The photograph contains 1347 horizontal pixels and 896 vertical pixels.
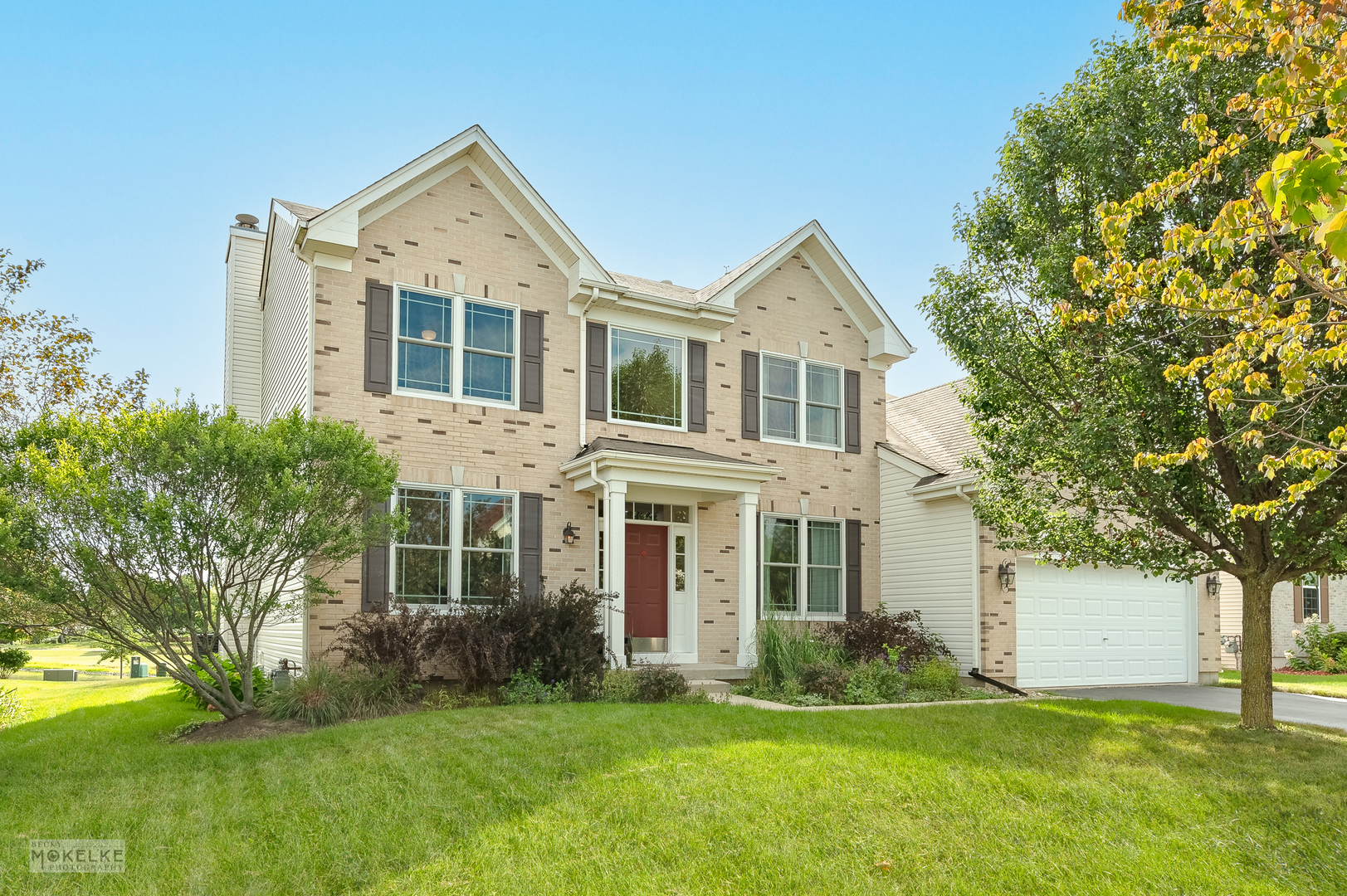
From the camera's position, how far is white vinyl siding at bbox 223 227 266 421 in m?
17.2

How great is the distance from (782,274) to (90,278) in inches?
552

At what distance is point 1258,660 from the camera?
1008 cm

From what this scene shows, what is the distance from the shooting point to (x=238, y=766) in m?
7.72

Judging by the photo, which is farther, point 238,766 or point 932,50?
point 932,50

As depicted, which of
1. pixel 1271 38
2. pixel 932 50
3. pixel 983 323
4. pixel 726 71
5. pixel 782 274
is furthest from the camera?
pixel 782 274

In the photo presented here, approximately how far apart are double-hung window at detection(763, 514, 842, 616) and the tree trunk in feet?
22.7

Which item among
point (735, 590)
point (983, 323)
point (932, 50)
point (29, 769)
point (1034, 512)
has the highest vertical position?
point (932, 50)

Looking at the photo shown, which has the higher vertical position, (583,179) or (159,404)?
(583,179)

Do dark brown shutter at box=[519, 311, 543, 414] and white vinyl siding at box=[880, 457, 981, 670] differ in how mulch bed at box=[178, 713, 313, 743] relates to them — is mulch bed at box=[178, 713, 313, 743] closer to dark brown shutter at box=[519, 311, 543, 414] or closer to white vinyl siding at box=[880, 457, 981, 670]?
dark brown shutter at box=[519, 311, 543, 414]

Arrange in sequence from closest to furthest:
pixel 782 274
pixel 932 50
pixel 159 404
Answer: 1. pixel 159 404
2. pixel 932 50
3. pixel 782 274

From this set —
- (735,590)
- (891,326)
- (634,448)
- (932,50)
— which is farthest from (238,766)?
(891,326)

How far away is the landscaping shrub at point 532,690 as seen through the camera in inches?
434

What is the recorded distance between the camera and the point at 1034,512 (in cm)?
1128

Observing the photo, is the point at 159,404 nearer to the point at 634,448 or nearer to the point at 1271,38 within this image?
the point at 634,448
